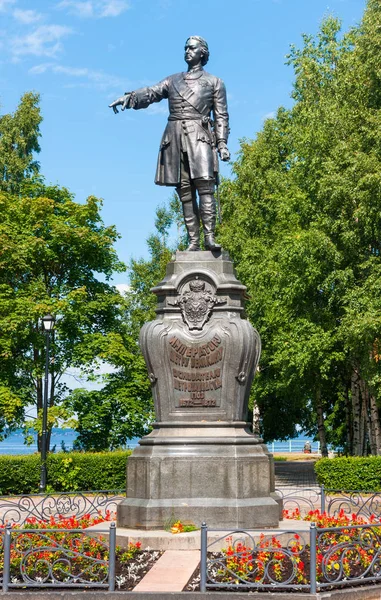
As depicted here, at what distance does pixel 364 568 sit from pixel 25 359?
2542 centimetres

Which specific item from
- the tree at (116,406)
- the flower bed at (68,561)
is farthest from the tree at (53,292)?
the flower bed at (68,561)

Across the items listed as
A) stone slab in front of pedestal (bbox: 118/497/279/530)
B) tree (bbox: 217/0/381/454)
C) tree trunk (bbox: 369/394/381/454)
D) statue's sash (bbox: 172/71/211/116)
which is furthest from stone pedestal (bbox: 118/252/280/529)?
tree trunk (bbox: 369/394/381/454)

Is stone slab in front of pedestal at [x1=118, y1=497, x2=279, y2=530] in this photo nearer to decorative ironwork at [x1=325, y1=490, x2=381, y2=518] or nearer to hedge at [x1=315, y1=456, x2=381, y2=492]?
decorative ironwork at [x1=325, y1=490, x2=381, y2=518]

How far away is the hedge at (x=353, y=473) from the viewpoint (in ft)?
74.2

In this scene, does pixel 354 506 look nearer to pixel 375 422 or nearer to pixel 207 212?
pixel 375 422

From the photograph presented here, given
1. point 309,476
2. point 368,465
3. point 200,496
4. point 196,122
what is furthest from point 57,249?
point 200,496

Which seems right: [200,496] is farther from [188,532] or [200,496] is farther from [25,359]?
[25,359]

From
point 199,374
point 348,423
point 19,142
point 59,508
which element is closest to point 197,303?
point 199,374

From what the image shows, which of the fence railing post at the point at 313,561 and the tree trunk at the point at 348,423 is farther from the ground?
the tree trunk at the point at 348,423

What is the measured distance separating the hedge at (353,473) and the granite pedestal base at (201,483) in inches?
493

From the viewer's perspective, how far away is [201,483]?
34.3 ft

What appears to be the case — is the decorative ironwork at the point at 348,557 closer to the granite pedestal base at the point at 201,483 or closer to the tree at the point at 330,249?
the granite pedestal base at the point at 201,483

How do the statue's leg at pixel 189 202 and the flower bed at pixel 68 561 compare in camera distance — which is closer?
the flower bed at pixel 68 561

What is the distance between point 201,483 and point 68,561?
277 centimetres
